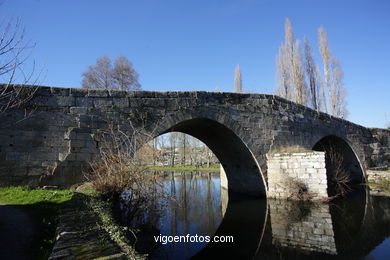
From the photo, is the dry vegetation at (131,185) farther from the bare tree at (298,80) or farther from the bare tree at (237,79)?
the bare tree at (237,79)

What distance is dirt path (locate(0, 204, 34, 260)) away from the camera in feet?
9.33

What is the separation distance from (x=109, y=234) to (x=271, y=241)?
3.71 metres

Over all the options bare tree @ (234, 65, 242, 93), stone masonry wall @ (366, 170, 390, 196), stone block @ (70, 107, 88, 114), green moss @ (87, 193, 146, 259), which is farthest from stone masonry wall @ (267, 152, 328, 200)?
bare tree @ (234, 65, 242, 93)

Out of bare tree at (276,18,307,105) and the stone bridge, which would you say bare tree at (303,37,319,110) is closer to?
bare tree at (276,18,307,105)

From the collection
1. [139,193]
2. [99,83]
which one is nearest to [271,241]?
[139,193]

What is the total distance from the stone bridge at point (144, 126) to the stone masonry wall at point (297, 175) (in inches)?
16.1

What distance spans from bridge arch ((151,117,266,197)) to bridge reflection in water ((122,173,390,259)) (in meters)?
0.95

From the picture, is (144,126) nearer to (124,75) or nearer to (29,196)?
(29,196)

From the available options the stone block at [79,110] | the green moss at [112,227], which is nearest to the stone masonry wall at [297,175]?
the green moss at [112,227]

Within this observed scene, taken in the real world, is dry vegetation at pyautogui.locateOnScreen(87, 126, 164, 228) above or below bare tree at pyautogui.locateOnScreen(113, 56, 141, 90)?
below

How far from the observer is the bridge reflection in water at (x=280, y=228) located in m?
4.66

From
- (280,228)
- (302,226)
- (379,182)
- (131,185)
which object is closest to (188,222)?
(280,228)

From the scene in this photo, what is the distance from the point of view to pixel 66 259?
2031 millimetres

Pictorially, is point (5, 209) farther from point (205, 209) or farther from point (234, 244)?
point (205, 209)
